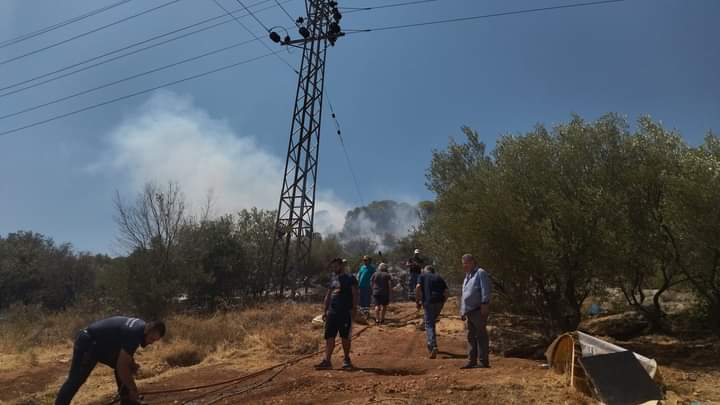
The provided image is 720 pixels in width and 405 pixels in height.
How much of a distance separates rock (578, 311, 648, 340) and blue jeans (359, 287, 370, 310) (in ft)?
17.4

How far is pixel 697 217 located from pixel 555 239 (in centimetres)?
231

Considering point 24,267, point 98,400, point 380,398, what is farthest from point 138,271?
point 24,267

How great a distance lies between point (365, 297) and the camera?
13352mm

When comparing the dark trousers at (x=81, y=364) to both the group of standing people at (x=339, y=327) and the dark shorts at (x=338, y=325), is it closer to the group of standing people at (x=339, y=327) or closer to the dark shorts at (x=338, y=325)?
the group of standing people at (x=339, y=327)

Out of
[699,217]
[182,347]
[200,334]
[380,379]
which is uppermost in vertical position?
[699,217]

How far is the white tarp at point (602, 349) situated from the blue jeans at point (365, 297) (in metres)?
7.73

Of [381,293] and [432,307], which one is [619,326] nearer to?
[381,293]

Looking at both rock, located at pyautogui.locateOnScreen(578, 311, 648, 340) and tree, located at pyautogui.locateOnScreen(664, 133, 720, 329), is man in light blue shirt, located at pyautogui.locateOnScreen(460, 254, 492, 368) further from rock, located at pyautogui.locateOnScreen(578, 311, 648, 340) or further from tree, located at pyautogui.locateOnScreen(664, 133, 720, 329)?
rock, located at pyautogui.locateOnScreen(578, 311, 648, 340)

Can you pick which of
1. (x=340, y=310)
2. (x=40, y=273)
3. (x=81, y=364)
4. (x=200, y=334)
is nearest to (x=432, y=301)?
(x=340, y=310)

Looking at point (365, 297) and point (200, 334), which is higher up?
point (365, 297)

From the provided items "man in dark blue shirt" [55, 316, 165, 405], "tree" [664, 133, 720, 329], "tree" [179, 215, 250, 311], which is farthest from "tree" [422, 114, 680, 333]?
"tree" [179, 215, 250, 311]

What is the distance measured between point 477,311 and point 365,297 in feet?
21.5

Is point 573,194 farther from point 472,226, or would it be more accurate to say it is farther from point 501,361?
point 501,361

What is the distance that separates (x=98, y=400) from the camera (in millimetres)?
6676
